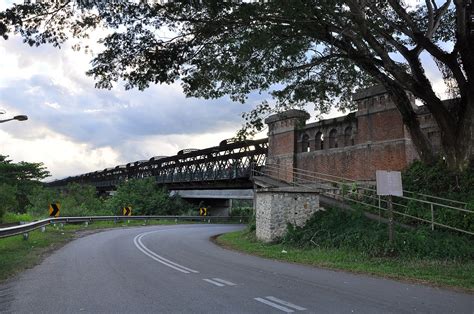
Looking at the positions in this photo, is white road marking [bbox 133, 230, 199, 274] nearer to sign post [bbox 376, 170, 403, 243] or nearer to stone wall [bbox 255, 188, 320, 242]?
stone wall [bbox 255, 188, 320, 242]

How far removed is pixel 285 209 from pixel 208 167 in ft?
94.4

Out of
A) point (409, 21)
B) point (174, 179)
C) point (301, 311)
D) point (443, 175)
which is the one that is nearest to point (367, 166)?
point (443, 175)

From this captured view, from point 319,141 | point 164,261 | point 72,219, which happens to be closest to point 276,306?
point 164,261

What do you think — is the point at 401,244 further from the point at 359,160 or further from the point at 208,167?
the point at 208,167

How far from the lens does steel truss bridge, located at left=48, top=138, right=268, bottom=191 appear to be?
122 feet

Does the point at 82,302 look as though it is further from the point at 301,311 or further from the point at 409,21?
the point at 409,21

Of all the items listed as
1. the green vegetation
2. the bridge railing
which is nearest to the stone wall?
the bridge railing

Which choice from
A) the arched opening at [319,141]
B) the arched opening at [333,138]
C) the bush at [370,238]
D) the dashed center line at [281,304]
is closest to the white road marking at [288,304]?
the dashed center line at [281,304]

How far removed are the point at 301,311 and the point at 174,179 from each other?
4732 cm

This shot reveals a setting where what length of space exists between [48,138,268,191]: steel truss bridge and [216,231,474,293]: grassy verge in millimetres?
13335

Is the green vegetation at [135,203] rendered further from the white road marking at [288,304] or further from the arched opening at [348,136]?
the white road marking at [288,304]

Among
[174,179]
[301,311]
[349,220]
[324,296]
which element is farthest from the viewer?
[174,179]

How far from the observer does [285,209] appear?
17344 millimetres

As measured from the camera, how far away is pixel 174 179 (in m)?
52.9
